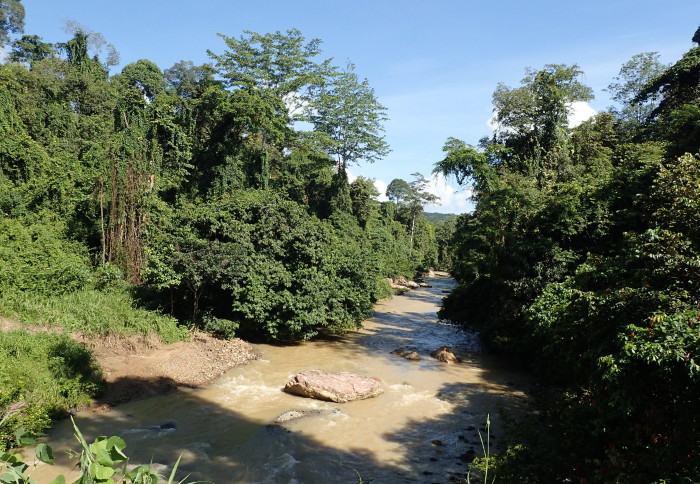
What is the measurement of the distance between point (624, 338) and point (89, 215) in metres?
19.7

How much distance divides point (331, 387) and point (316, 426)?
1700 millimetres

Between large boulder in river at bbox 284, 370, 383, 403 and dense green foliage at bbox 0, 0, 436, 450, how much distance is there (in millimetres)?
3563

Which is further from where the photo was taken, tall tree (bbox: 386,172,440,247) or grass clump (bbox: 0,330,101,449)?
tall tree (bbox: 386,172,440,247)

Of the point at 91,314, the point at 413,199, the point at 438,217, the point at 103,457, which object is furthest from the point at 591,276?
the point at 438,217

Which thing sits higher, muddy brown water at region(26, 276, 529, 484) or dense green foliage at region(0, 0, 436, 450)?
dense green foliage at region(0, 0, 436, 450)

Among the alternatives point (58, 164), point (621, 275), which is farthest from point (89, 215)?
point (621, 275)

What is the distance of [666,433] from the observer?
4.37 meters

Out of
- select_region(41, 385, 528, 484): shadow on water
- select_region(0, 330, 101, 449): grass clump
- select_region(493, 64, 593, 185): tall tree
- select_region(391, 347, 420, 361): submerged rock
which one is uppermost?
select_region(493, 64, 593, 185): tall tree

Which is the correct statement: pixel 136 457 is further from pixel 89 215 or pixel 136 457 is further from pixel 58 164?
pixel 58 164

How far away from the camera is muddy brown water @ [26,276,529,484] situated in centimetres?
753

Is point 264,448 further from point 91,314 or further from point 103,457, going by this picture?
point 103,457

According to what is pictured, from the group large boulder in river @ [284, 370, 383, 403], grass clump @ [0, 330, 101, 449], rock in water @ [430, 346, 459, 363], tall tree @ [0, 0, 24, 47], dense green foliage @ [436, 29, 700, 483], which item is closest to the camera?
dense green foliage @ [436, 29, 700, 483]

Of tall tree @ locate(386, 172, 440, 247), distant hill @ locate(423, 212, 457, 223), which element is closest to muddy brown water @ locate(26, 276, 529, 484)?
tall tree @ locate(386, 172, 440, 247)

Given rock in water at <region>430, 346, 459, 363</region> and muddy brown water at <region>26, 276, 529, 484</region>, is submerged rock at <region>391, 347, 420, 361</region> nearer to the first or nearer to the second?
muddy brown water at <region>26, 276, 529, 484</region>
